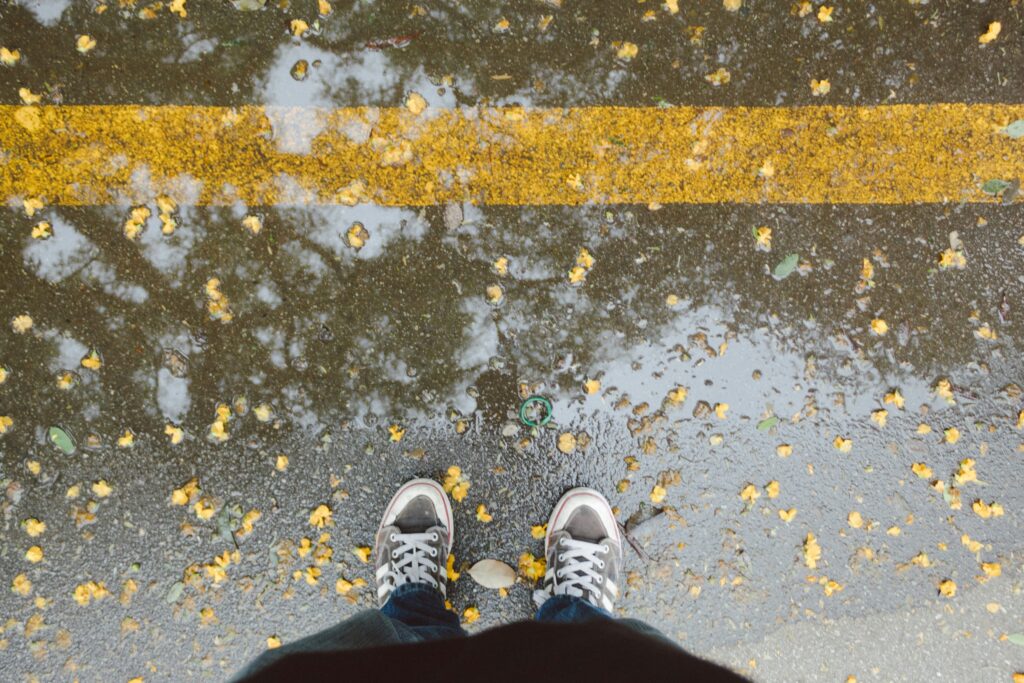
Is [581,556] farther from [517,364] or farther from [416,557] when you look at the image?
[517,364]

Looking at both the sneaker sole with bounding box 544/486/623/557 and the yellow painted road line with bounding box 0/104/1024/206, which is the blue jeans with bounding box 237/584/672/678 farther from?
the yellow painted road line with bounding box 0/104/1024/206

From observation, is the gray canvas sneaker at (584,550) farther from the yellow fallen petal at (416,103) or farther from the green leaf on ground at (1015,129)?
the green leaf on ground at (1015,129)

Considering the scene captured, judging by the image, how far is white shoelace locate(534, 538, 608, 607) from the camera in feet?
7.22

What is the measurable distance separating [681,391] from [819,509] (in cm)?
68

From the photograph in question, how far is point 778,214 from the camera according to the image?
88.0 inches

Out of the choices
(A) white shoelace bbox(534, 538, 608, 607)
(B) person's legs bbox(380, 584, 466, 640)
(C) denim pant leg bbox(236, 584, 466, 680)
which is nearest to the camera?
(C) denim pant leg bbox(236, 584, 466, 680)

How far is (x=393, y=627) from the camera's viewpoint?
1.99 m

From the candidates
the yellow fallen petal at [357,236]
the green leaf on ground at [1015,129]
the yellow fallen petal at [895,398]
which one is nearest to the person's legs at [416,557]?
the yellow fallen petal at [357,236]

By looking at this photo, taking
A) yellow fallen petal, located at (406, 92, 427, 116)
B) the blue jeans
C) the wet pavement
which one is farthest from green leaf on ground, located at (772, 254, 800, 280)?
yellow fallen petal, located at (406, 92, 427, 116)

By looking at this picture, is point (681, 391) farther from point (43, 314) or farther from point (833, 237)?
point (43, 314)

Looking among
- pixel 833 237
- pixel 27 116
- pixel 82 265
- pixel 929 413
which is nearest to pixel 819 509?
pixel 929 413

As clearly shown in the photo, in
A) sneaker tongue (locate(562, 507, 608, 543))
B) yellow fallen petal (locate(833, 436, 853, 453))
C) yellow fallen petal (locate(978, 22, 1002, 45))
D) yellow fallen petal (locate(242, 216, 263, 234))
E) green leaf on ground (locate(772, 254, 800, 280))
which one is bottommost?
sneaker tongue (locate(562, 507, 608, 543))

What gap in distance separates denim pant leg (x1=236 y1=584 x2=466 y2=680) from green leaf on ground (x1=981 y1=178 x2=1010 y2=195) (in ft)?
8.16

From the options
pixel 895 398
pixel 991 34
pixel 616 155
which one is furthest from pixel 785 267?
pixel 991 34
